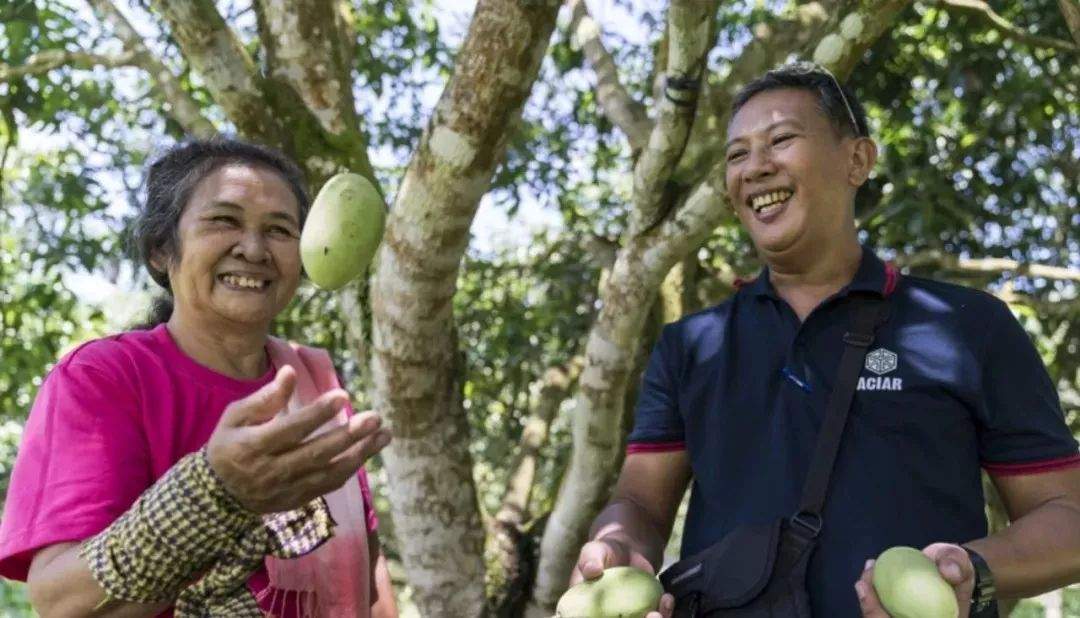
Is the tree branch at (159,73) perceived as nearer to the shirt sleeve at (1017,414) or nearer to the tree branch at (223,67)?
the tree branch at (223,67)

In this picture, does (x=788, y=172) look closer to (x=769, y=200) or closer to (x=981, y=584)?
(x=769, y=200)

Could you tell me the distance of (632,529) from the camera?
232 centimetres

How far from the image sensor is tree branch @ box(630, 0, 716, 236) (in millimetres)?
3584

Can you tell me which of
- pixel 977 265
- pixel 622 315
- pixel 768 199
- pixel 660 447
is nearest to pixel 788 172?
pixel 768 199

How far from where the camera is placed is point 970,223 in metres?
5.85

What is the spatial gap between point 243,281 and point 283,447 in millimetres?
498

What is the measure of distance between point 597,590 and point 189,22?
261 centimetres

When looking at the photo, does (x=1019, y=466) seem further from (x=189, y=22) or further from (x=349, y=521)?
(x=189, y=22)

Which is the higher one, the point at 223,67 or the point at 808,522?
the point at 223,67

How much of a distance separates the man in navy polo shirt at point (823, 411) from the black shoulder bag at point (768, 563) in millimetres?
35

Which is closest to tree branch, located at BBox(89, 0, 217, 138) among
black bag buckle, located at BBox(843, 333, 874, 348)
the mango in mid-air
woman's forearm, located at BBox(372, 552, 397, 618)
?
woman's forearm, located at BBox(372, 552, 397, 618)

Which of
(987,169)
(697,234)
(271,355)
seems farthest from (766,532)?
(987,169)

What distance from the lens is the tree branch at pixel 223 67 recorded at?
13.2ft

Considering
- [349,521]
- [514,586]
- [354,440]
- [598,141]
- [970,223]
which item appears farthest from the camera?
[598,141]
